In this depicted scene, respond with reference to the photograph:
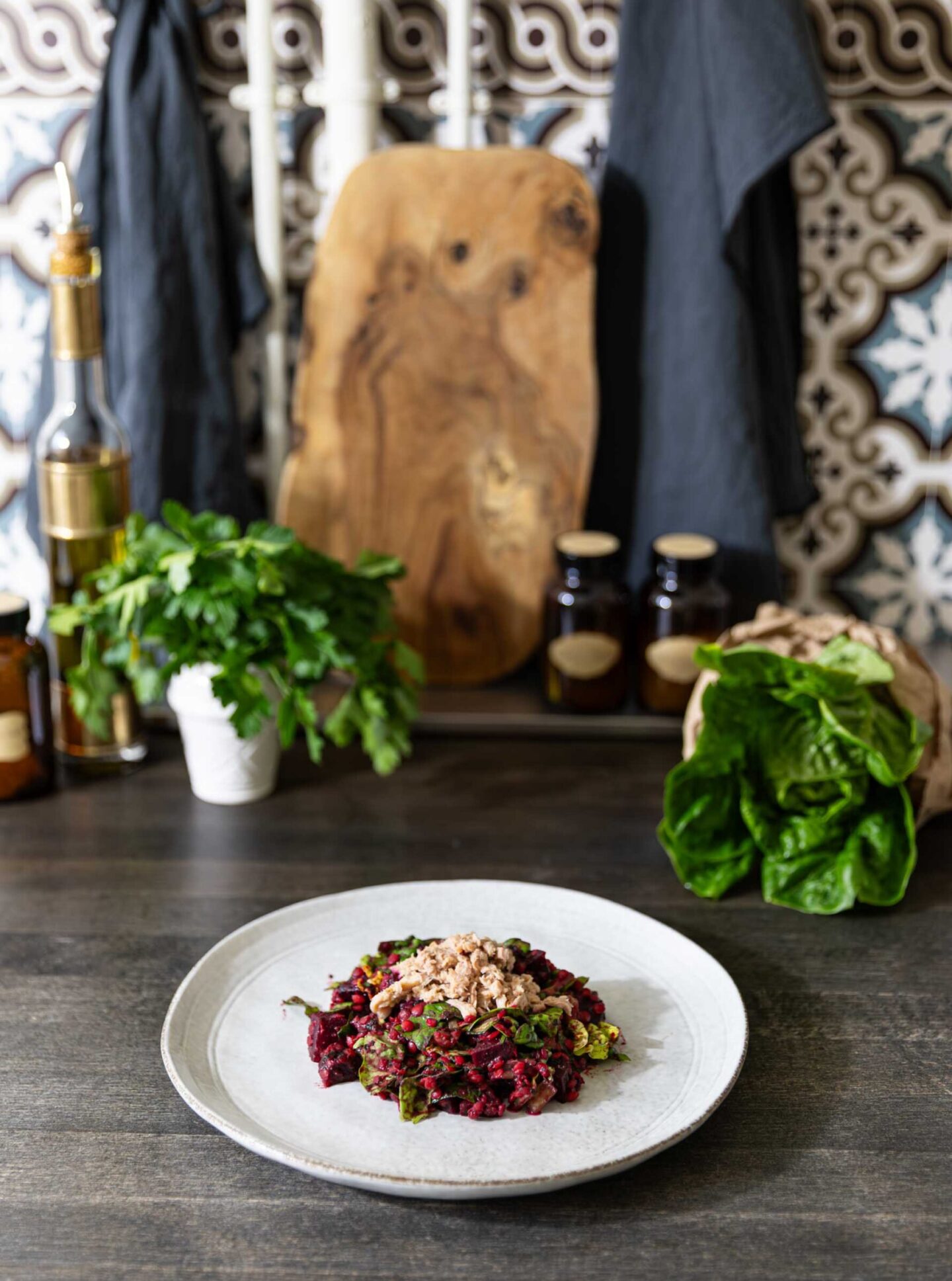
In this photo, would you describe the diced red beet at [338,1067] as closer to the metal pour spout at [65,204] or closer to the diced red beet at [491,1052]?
the diced red beet at [491,1052]

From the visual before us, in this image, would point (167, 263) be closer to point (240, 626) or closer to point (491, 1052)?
point (240, 626)

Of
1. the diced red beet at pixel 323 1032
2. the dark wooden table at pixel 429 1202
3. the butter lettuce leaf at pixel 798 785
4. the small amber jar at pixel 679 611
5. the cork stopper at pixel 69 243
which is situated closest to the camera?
the dark wooden table at pixel 429 1202

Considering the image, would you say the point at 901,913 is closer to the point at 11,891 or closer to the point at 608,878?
the point at 608,878

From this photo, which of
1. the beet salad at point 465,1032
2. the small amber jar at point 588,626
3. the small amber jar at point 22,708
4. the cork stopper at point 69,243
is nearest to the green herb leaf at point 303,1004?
the beet salad at point 465,1032

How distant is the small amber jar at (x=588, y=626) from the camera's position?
122 centimetres

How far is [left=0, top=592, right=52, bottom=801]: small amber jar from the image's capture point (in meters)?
1.08

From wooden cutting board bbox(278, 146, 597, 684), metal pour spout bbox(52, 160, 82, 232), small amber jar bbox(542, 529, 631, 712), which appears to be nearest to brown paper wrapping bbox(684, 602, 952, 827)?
small amber jar bbox(542, 529, 631, 712)

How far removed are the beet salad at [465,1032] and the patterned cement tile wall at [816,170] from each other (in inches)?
28.2

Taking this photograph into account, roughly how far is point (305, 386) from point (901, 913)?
0.70m

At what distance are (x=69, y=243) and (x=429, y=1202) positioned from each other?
771 millimetres

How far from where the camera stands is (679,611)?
1.21 metres

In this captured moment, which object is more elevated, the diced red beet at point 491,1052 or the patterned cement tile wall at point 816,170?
the patterned cement tile wall at point 816,170

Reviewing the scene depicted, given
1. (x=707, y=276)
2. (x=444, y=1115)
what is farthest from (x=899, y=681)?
(x=444, y=1115)

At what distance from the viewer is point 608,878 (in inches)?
39.4
